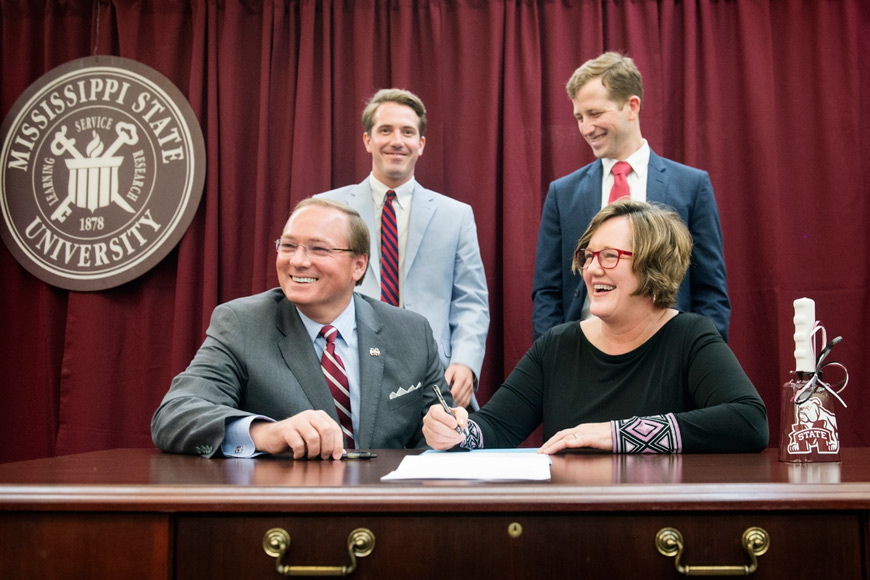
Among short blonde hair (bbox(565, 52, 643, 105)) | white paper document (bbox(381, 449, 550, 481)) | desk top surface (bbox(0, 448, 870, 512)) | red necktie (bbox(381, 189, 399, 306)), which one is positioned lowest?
desk top surface (bbox(0, 448, 870, 512))

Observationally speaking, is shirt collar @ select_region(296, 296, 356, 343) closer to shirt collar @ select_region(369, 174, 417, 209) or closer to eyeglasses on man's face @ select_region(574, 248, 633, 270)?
eyeglasses on man's face @ select_region(574, 248, 633, 270)

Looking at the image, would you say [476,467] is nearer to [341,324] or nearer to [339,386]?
[339,386]

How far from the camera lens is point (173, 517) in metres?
1.14

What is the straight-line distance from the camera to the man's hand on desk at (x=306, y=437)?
161cm

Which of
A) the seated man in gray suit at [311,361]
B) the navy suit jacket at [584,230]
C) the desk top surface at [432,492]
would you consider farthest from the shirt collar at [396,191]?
the desk top surface at [432,492]

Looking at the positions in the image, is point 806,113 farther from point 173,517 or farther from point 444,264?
point 173,517

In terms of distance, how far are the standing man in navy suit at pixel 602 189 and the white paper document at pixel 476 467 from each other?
136 centimetres

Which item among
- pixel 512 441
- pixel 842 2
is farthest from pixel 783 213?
pixel 512 441

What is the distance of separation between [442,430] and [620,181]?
1525mm

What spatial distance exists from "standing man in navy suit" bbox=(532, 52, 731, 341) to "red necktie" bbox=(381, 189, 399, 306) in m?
0.54

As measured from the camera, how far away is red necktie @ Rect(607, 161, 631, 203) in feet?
9.71

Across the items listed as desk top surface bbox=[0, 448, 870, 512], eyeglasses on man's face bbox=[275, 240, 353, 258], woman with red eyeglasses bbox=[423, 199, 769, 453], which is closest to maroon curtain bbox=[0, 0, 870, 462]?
woman with red eyeglasses bbox=[423, 199, 769, 453]

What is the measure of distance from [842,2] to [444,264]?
7.12 ft

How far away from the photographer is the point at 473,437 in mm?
1914
